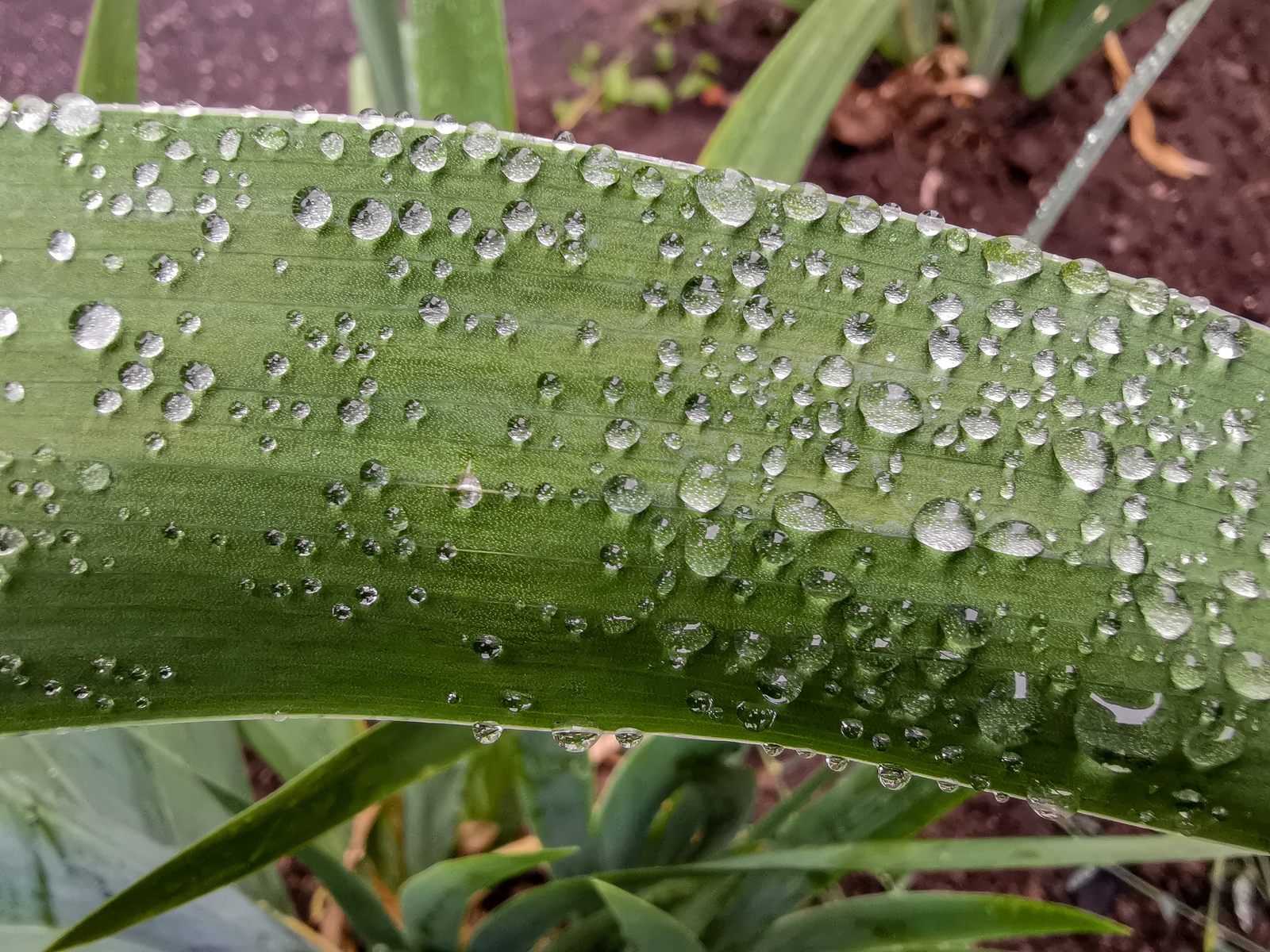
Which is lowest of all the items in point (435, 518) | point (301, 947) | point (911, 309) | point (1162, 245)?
point (301, 947)

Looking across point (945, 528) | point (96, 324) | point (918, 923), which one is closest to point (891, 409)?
point (945, 528)

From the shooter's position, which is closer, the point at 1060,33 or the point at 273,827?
the point at 273,827

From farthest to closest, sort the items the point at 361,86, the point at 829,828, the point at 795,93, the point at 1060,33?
1. the point at 1060,33
2. the point at 361,86
3. the point at 795,93
4. the point at 829,828

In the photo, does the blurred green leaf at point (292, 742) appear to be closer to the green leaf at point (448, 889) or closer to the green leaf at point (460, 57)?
the green leaf at point (448, 889)

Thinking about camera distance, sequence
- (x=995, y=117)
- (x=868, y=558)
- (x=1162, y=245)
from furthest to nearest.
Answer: (x=995, y=117)
(x=1162, y=245)
(x=868, y=558)

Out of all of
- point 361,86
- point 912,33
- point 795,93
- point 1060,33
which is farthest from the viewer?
point 912,33

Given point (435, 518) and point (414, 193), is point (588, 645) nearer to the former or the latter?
point (435, 518)

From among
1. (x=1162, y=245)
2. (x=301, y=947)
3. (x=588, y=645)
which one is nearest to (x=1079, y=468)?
(x=588, y=645)

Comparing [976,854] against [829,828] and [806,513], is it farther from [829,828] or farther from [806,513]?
[806,513]
